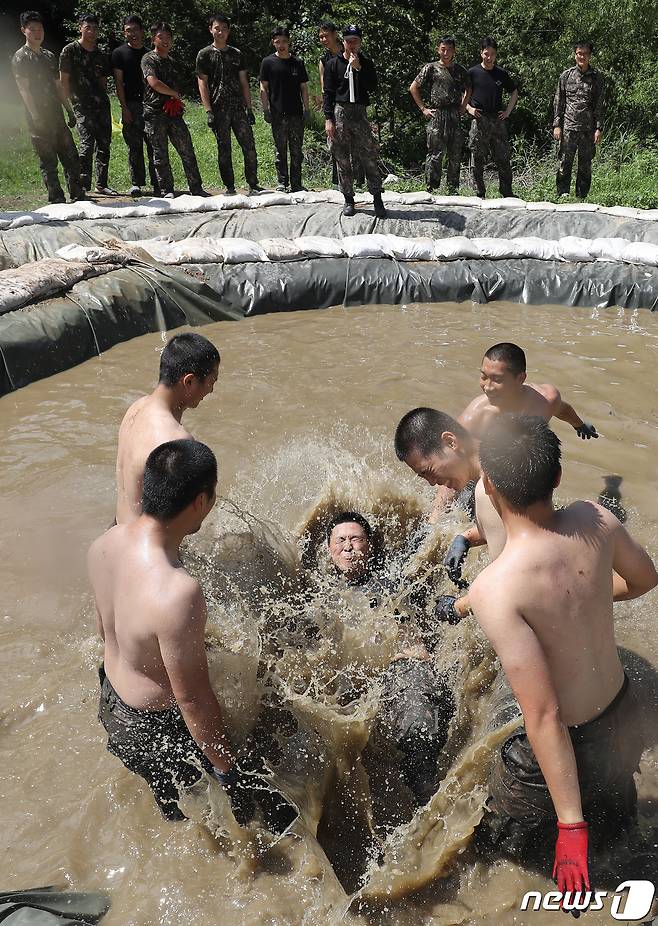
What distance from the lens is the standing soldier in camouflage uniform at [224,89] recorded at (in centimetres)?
1001

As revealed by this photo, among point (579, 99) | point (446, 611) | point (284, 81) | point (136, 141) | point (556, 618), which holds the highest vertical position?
point (284, 81)

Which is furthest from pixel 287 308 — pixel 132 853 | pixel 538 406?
pixel 132 853

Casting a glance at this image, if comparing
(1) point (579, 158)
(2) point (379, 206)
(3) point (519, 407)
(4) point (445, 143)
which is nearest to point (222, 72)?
(2) point (379, 206)

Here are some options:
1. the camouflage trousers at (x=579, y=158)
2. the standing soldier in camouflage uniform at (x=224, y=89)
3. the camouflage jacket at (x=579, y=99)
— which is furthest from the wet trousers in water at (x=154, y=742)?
the camouflage trousers at (x=579, y=158)

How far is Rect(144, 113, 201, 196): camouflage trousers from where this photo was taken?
1030 cm

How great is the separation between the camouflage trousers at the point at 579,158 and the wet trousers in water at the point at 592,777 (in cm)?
994

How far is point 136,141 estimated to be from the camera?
10.9 metres

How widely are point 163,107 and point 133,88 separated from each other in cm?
64

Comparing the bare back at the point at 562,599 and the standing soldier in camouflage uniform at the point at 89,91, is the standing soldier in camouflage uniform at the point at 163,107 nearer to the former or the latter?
the standing soldier in camouflage uniform at the point at 89,91

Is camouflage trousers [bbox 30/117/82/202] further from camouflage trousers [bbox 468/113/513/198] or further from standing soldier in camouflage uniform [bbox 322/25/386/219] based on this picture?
camouflage trousers [bbox 468/113/513/198]

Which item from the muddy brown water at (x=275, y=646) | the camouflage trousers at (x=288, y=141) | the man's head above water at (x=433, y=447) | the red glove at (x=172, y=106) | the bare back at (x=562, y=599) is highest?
the red glove at (x=172, y=106)

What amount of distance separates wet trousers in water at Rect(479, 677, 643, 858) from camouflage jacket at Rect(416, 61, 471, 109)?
32.2 ft

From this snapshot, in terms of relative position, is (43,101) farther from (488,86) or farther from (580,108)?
(580,108)

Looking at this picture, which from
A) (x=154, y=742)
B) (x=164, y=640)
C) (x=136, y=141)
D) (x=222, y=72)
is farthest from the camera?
(x=136, y=141)
